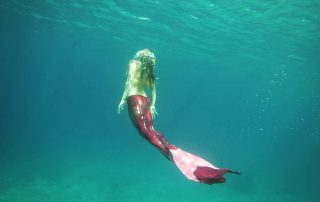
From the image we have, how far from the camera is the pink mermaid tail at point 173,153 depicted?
15.1ft

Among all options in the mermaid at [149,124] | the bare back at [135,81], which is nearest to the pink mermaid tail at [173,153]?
the mermaid at [149,124]

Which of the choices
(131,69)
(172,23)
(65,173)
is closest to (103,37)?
(172,23)

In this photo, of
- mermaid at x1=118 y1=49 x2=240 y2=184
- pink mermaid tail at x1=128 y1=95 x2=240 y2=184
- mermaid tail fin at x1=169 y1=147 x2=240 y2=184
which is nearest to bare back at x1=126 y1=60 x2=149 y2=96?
mermaid at x1=118 y1=49 x2=240 y2=184

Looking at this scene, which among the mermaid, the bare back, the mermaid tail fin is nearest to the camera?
the mermaid tail fin

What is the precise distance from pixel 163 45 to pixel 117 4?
1798 cm

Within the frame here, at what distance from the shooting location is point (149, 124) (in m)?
6.62

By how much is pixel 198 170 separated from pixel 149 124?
216 centimetres

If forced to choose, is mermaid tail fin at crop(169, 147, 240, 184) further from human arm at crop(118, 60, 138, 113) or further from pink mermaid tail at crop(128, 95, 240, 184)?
human arm at crop(118, 60, 138, 113)

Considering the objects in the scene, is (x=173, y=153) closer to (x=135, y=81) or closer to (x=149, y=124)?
(x=149, y=124)

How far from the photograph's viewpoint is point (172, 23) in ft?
93.2

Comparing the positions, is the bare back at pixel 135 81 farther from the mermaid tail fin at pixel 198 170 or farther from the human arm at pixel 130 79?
the mermaid tail fin at pixel 198 170

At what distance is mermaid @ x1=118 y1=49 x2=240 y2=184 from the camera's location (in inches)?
183

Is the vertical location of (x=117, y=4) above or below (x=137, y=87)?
above

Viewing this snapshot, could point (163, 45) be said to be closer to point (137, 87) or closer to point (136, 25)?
point (136, 25)
